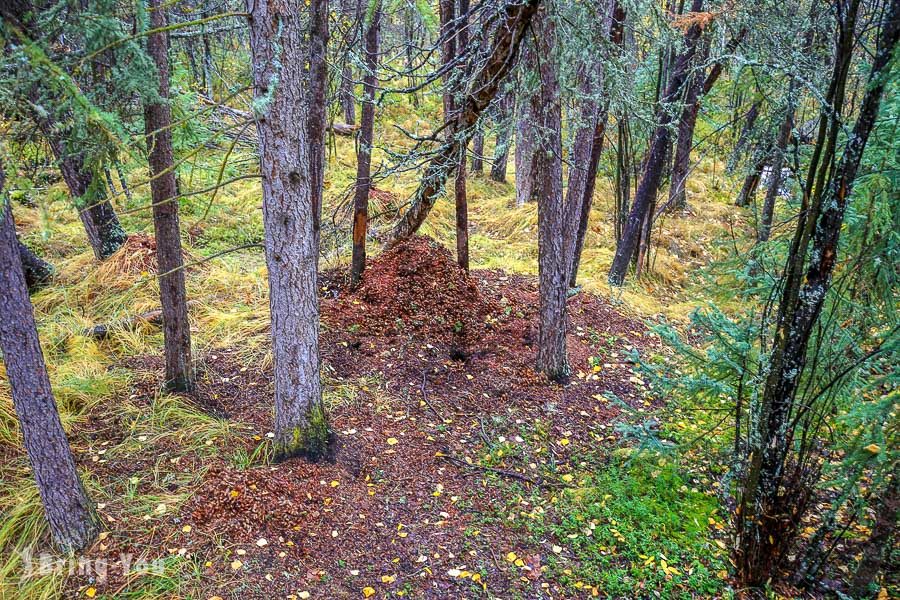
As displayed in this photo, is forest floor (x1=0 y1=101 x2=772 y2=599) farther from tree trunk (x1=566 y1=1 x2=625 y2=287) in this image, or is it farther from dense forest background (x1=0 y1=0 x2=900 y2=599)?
tree trunk (x1=566 y1=1 x2=625 y2=287)

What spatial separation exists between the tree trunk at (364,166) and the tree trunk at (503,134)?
1478 millimetres

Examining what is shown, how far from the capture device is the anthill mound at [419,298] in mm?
6078

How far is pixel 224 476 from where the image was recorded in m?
3.70

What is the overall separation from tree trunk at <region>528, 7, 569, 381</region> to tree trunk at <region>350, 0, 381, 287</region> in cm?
191

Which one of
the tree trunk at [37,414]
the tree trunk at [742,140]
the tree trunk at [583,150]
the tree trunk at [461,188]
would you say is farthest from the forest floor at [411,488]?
the tree trunk at [742,140]

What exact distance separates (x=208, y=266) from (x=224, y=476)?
15.5ft

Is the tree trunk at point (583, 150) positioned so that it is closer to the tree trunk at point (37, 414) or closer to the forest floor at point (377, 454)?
the forest floor at point (377, 454)

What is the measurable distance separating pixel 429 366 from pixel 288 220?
2.66 meters

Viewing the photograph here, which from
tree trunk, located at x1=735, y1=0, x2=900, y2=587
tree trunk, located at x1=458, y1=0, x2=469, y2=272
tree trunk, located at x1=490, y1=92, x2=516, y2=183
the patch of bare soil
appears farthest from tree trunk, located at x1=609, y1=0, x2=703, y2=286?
tree trunk, located at x1=735, y1=0, x2=900, y2=587

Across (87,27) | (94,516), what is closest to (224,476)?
(94,516)

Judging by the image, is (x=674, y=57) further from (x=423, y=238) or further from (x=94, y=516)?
(x=94, y=516)

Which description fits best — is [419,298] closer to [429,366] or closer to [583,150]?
[429,366]

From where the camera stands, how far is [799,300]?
2.84 meters

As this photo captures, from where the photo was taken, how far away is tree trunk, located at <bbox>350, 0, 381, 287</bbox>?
5.75m
